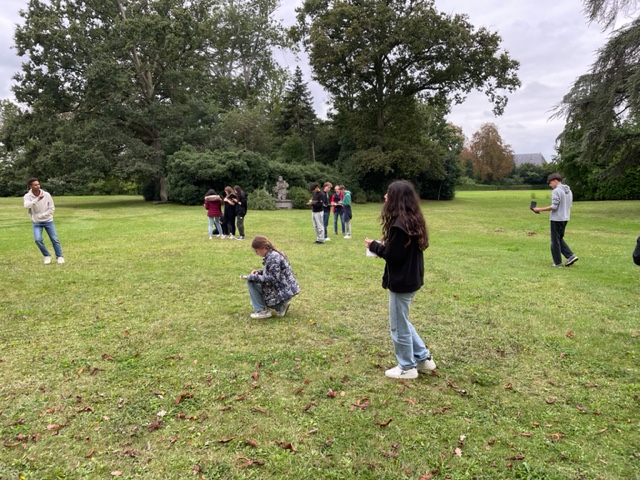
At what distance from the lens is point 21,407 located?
3.42 metres

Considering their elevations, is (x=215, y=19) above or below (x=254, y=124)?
above

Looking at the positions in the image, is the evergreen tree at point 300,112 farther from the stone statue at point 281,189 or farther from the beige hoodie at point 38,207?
the beige hoodie at point 38,207

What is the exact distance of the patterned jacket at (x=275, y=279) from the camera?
5207 millimetres

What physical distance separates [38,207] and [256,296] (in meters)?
6.06

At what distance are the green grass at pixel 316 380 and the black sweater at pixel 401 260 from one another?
97 cm

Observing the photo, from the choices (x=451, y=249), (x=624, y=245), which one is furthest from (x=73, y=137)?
(x=624, y=245)

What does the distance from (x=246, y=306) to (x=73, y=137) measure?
2778cm

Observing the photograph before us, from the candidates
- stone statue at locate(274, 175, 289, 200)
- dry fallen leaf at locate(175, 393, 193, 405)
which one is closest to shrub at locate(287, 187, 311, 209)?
stone statue at locate(274, 175, 289, 200)

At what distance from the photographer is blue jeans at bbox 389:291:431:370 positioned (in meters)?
3.71

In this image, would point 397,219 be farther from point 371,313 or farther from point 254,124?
point 254,124

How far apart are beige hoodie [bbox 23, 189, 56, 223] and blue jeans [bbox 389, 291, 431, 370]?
7.80 meters

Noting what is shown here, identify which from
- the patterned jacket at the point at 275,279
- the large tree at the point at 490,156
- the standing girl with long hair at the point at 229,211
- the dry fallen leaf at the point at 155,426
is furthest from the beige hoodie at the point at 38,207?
the large tree at the point at 490,156

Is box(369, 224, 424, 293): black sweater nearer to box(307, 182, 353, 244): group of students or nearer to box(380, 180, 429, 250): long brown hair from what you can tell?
box(380, 180, 429, 250): long brown hair

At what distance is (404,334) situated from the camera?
3805 mm
